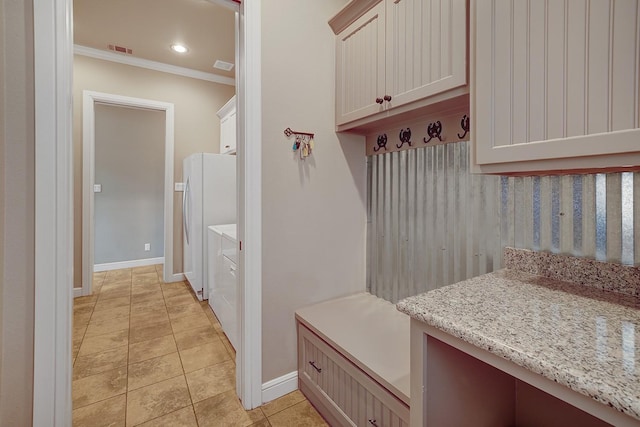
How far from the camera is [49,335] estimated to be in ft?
3.67

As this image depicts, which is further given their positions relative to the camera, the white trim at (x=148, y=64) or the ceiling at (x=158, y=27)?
the white trim at (x=148, y=64)

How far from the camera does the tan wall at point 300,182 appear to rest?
159 cm

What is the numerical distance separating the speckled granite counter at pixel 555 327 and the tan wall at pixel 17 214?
1.40 meters

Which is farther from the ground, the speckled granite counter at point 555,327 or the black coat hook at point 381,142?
the black coat hook at point 381,142

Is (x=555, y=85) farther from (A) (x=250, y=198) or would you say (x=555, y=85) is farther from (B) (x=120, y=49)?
(B) (x=120, y=49)

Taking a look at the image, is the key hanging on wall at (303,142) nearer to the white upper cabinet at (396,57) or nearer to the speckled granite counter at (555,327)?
the white upper cabinet at (396,57)

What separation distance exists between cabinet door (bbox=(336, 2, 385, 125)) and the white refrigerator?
1.81 m

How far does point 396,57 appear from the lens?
4.56 feet

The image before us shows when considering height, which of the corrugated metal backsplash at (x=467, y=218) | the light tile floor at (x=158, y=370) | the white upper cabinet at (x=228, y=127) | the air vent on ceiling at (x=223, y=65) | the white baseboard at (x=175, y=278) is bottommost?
the light tile floor at (x=158, y=370)

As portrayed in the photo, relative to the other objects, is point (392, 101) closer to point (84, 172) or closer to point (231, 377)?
point (231, 377)

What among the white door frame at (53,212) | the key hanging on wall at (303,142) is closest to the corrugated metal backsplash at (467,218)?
the key hanging on wall at (303,142)

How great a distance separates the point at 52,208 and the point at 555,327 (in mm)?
1678

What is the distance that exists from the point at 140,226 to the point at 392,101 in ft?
15.5

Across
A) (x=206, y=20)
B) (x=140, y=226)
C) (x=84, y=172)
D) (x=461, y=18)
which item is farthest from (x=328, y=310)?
(x=140, y=226)
